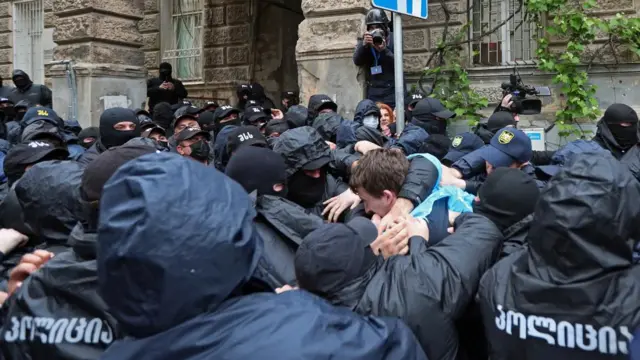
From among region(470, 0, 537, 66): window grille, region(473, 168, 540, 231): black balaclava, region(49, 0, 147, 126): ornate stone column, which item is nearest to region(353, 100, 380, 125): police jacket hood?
region(473, 168, 540, 231): black balaclava

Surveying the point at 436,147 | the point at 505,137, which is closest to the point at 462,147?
the point at 436,147

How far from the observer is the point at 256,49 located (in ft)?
42.5

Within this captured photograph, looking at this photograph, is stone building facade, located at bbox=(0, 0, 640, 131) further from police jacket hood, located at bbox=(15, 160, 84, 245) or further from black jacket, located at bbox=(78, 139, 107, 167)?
police jacket hood, located at bbox=(15, 160, 84, 245)

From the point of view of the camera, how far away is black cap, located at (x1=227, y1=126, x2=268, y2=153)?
170 inches

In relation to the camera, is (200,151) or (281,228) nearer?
(281,228)

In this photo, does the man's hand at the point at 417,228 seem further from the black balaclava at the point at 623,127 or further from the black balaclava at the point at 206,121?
the black balaclava at the point at 206,121

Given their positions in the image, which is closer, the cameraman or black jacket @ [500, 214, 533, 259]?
black jacket @ [500, 214, 533, 259]

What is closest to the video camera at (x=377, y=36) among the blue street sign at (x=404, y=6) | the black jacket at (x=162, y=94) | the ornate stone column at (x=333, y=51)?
the ornate stone column at (x=333, y=51)

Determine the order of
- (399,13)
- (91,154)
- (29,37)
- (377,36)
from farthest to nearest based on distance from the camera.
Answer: (29,37) < (377,36) < (91,154) < (399,13)

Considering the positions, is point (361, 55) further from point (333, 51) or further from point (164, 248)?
point (164, 248)

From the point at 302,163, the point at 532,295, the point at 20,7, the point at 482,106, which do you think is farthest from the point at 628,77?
the point at 20,7

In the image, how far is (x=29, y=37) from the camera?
15.0 m

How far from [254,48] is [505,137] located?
9.86 m

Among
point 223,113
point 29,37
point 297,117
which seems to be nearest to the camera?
point 297,117
